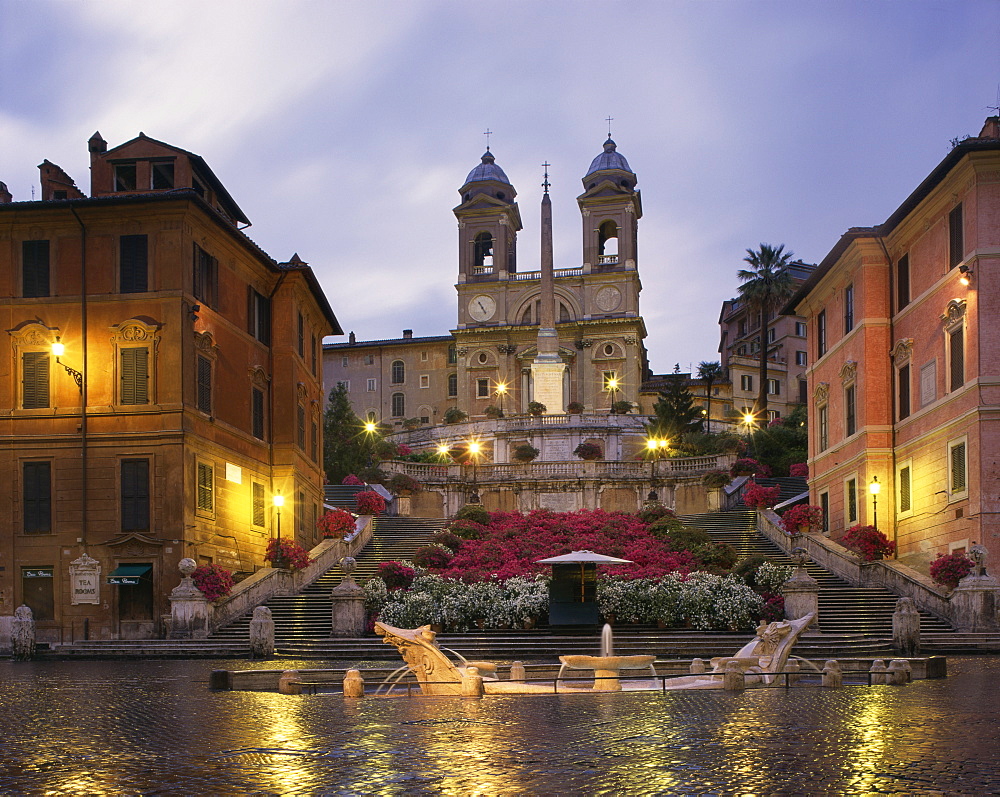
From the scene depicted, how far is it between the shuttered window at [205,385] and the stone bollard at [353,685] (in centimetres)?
1845

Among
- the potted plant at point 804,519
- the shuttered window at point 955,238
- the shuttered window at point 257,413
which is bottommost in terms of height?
the potted plant at point 804,519

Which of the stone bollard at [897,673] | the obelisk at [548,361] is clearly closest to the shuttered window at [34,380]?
the stone bollard at [897,673]

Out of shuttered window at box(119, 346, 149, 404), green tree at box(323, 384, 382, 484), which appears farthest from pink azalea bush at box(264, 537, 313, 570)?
green tree at box(323, 384, 382, 484)

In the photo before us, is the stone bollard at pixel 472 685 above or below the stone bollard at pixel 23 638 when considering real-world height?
above

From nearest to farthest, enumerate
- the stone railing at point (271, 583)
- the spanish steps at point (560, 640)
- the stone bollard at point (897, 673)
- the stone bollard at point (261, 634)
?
the stone bollard at point (897, 673), the spanish steps at point (560, 640), the stone bollard at point (261, 634), the stone railing at point (271, 583)

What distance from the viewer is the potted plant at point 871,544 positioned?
34.8 metres

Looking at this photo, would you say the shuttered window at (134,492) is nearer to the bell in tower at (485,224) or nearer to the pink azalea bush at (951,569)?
the pink azalea bush at (951,569)

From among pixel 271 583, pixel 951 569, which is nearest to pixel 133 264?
pixel 271 583

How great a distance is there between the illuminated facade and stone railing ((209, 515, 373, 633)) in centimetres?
174

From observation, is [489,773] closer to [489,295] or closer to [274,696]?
[274,696]

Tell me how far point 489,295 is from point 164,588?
254 ft

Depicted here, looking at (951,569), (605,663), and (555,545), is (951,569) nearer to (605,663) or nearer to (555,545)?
(605,663)

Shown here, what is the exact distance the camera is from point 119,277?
34.6m

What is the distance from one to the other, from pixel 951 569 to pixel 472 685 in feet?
53.9
